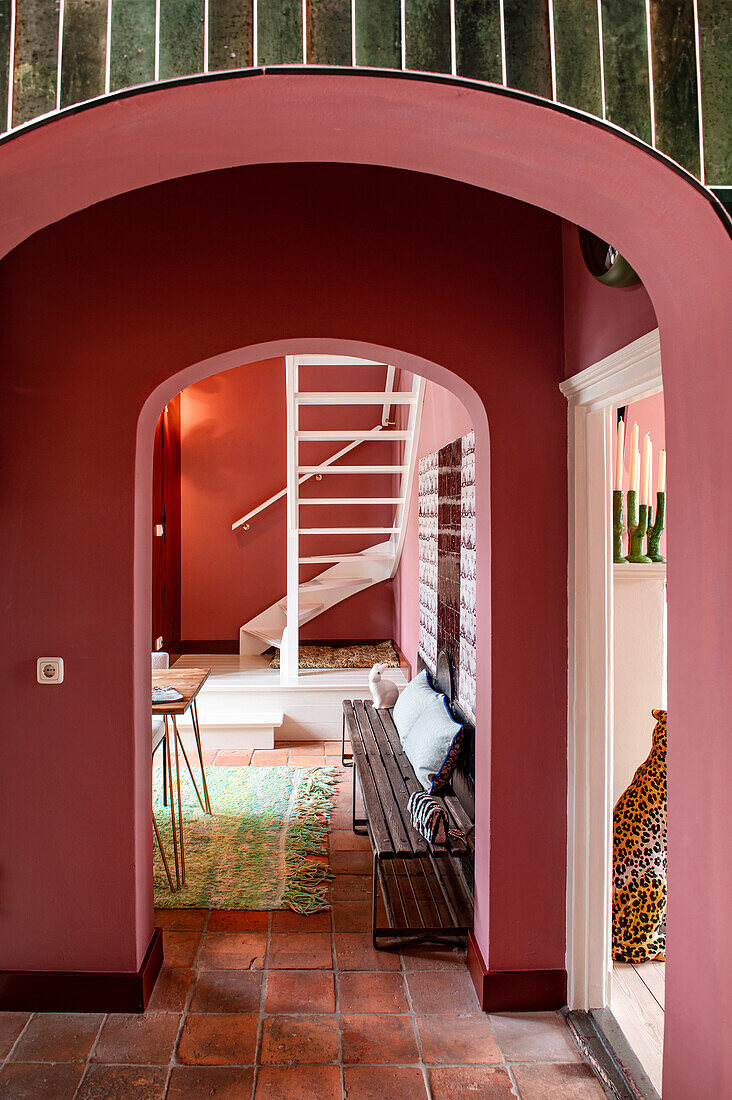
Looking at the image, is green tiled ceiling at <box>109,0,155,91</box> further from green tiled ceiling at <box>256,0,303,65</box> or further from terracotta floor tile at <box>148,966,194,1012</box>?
terracotta floor tile at <box>148,966,194,1012</box>

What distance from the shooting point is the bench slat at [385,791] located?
2.89 meters

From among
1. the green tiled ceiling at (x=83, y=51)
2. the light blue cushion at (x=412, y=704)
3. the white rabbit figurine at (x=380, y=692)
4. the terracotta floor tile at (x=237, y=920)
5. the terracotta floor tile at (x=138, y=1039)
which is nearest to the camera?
the green tiled ceiling at (x=83, y=51)

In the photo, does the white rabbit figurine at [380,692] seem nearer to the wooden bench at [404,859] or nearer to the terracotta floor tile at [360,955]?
the wooden bench at [404,859]

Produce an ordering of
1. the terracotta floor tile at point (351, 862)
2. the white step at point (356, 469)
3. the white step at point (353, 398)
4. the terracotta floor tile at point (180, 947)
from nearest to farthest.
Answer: the terracotta floor tile at point (180, 947) < the terracotta floor tile at point (351, 862) < the white step at point (353, 398) < the white step at point (356, 469)

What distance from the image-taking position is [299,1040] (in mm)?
2420

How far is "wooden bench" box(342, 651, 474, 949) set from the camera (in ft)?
9.61

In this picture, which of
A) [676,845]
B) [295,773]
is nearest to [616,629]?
[676,845]

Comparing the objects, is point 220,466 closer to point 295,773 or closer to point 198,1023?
point 295,773

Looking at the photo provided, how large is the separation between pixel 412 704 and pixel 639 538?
1.57 m

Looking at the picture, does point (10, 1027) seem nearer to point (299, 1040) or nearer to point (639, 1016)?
point (299, 1040)

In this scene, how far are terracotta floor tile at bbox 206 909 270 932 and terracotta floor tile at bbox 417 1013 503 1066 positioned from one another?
2.84ft

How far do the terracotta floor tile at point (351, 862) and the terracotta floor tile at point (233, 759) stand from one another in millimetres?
1437

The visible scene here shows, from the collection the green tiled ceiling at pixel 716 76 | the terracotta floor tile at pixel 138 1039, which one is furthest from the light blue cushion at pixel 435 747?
the green tiled ceiling at pixel 716 76

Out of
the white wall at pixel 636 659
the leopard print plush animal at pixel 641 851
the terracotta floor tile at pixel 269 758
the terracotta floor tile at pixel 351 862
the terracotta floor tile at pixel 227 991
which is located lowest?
the terracotta floor tile at pixel 227 991
